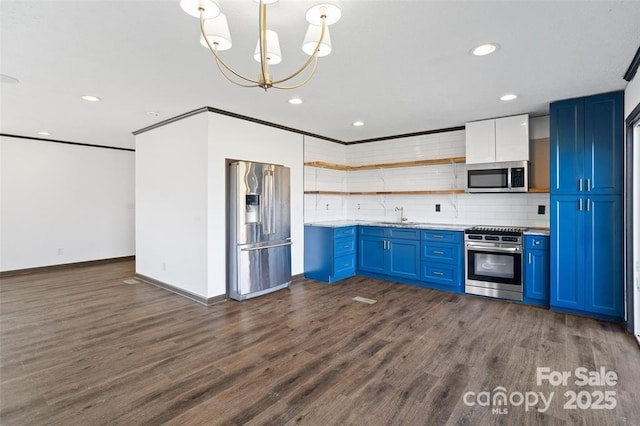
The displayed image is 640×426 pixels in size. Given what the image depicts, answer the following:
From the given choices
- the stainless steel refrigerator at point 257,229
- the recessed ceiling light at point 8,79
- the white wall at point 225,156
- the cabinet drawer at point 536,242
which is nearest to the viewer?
the recessed ceiling light at point 8,79

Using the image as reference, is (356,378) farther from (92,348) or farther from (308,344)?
(92,348)

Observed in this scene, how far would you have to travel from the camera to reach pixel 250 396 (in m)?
2.19

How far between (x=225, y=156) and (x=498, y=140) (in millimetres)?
3686

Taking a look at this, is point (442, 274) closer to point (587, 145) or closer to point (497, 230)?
point (497, 230)

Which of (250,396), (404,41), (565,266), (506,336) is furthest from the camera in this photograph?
(565,266)

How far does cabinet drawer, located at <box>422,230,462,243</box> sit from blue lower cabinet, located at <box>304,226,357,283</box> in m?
1.24

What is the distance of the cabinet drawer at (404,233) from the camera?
4.88 m

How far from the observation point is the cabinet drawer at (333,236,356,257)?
5145 mm

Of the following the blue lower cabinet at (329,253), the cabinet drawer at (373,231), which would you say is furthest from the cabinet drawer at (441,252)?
the blue lower cabinet at (329,253)

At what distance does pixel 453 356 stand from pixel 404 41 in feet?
8.34

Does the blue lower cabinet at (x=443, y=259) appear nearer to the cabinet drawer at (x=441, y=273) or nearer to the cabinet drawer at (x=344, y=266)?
the cabinet drawer at (x=441, y=273)

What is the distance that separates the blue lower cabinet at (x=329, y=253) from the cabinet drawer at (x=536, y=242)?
250cm

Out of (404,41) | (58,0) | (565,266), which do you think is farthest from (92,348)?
(565,266)

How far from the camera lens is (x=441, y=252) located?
467 centimetres
